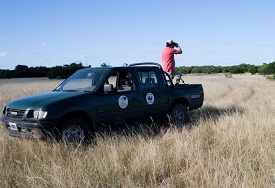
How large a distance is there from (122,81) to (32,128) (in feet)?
8.42

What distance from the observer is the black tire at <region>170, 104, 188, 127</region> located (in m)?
8.41

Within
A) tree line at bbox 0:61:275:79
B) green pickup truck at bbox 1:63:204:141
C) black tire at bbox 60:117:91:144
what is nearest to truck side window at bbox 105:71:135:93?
green pickup truck at bbox 1:63:204:141

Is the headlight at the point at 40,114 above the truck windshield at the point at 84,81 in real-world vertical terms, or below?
below

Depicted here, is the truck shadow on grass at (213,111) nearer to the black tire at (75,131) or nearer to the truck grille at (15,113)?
the black tire at (75,131)

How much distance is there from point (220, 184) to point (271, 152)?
5.32 ft

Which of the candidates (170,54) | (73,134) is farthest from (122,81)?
(170,54)

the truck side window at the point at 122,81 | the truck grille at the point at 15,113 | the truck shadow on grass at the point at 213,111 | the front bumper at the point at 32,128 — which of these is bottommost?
the truck shadow on grass at the point at 213,111

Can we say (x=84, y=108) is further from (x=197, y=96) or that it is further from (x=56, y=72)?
(x=56, y=72)

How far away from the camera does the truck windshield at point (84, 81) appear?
Answer: 6.87 m

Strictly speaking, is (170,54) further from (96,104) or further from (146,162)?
(146,162)

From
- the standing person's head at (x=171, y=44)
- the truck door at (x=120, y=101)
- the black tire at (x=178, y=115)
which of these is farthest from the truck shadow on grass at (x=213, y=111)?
the truck door at (x=120, y=101)

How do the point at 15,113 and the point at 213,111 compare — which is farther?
the point at 213,111

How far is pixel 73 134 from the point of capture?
5.99m

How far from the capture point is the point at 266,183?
3.93m
